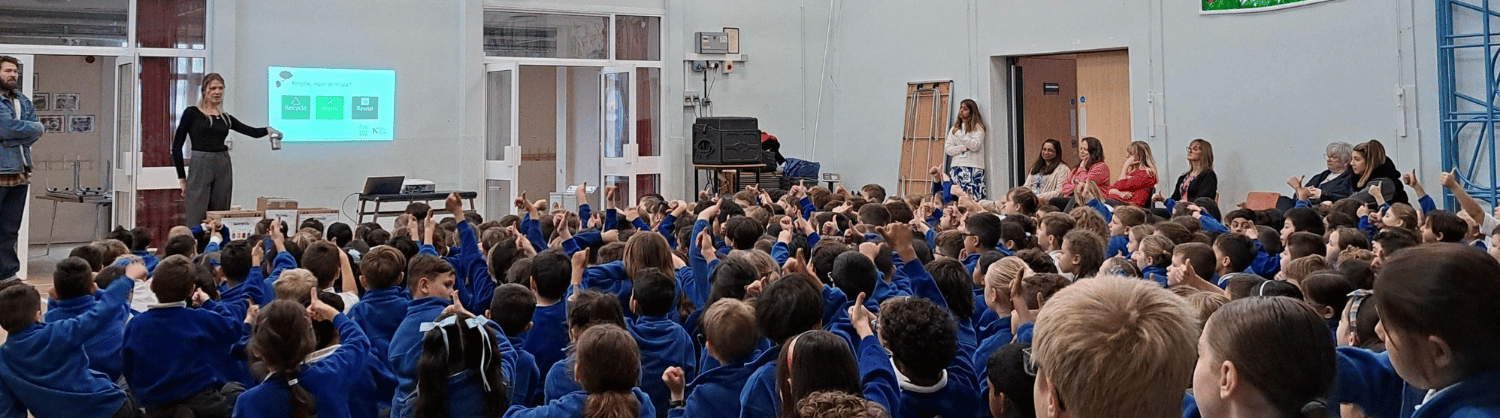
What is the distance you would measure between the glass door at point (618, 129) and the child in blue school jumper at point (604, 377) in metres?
9.00

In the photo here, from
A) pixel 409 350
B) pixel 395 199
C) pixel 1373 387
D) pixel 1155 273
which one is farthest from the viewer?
pixel 395 199

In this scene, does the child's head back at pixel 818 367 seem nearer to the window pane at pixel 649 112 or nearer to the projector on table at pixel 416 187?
the projector on table at pixel 416 187

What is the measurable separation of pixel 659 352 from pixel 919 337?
897mm

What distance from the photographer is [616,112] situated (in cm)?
1140

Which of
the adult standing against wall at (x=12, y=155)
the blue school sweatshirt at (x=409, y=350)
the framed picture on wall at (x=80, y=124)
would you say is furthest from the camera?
the framed picture on wall at (x=80, y=124)

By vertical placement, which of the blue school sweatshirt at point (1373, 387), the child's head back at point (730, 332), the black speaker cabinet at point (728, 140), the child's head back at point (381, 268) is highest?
the black speaker cabinet at point (728, 140)

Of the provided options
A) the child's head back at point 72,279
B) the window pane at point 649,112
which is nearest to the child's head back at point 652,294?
the child's head back at point 72,279

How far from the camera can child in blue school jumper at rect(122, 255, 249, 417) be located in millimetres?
3426

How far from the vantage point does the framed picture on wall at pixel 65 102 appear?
1134 cm

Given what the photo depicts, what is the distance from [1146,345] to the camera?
1485 millimetres

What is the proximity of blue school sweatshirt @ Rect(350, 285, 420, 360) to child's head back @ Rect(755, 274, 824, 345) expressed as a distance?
4.28 ft

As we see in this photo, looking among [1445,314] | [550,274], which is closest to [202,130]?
[550,274]

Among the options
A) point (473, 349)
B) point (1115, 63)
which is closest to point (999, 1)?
point (1115, 63)

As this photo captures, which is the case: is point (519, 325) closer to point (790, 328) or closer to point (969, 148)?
point (790, 328)
